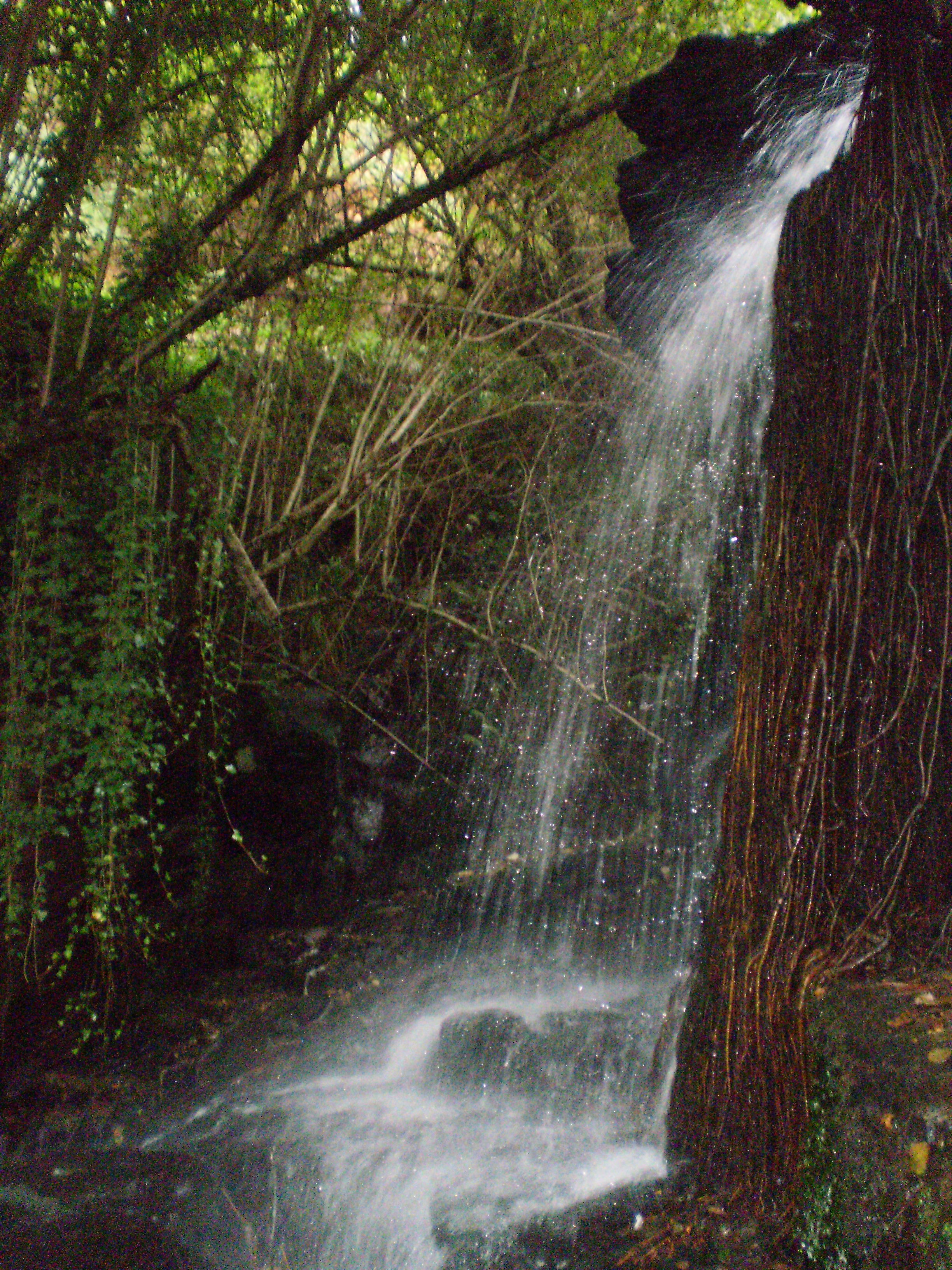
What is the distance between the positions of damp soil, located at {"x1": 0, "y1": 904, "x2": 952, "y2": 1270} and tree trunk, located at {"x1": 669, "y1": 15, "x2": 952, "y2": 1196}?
18cm

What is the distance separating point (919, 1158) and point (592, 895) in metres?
4.38

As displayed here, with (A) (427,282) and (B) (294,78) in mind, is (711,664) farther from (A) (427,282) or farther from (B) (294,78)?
(B) (294,78)

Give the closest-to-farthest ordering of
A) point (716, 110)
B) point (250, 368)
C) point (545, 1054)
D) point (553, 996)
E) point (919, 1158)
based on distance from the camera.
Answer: point (919, 1158) → point (716, 110) → point (545, 1054) → point (250, 368) → point (553, 996)

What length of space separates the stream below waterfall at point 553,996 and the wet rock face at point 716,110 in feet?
0.34

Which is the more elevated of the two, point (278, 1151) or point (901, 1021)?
point (901, 1021)

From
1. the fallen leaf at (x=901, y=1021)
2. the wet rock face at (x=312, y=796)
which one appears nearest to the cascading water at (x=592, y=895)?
the wet rock face at (x=312, y=796)

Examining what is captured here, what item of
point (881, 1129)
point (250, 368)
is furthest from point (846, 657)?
point (250, 368)

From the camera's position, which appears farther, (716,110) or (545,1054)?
(545,1054)

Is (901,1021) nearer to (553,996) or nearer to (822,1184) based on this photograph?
(822,1184)

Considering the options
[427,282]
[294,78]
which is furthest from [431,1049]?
[427,282]

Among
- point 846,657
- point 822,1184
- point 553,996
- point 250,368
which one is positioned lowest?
point 553,996

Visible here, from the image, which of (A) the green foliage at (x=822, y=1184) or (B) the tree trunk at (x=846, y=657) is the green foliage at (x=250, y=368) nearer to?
(B) the tree trunk at (x=846, y=657)

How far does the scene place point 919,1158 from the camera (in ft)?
6.47

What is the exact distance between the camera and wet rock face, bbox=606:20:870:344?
3209 millimetres
